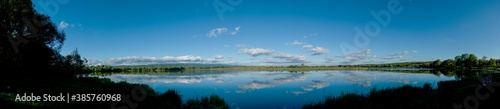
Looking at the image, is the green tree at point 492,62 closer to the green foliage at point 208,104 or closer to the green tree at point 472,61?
the green tree at point 472,61

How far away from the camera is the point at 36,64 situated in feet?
148

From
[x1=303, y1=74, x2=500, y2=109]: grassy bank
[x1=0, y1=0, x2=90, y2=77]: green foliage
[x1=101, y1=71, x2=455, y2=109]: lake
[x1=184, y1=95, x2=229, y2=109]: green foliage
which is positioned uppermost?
[x1=0, y1=0, x2=90, y2=77]: green foliage

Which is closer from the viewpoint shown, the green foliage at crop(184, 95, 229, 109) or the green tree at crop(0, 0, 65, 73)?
the green foliage at crop(184, 95, 229, 109)

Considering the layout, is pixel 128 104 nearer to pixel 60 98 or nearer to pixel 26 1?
pixel 60 98

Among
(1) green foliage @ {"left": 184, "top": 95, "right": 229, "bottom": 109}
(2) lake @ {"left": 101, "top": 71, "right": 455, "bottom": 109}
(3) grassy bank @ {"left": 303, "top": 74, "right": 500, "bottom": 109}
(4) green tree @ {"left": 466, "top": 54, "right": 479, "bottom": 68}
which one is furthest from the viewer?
(4) green tree @ {"left": 466, "top": 54, "right": 479, "bottom": 68}

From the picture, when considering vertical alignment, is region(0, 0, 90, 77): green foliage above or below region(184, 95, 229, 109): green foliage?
above

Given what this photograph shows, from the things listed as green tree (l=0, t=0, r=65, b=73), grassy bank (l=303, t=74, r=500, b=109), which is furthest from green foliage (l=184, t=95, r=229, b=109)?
green tree (l=0, t=0, r=65, b=73)

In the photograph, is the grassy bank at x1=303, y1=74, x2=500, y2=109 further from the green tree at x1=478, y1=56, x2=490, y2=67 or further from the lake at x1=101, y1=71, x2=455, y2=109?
the green tree at x1=478, y1=56, x2=490, y2=67

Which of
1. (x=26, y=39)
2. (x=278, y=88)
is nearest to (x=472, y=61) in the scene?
(x=278, y=88)

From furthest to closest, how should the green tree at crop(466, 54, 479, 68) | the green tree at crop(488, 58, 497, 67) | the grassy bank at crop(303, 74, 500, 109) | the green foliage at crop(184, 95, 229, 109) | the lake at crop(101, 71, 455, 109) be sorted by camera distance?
the green tree at crop(466, 54, 479, 68), the green tree at crop(488, 58, 497, 67), the lake at crop(101, 71, 455, 109), the green foliage at crop(184, 95, 229, 109), the grassy bank at crop(303, 74, 500, 109)

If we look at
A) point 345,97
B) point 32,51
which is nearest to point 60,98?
point 345,97

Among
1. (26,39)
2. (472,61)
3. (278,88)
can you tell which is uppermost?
(26,39)

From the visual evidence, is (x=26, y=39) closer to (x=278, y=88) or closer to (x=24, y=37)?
(x=24, y=37)

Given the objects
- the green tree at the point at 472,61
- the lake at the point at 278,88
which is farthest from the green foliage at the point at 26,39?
the green tree at the point at 472,61
